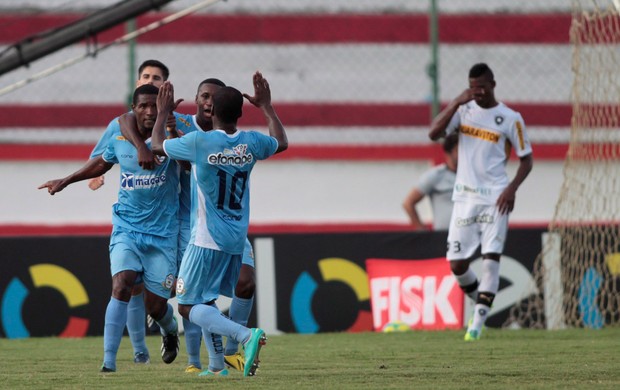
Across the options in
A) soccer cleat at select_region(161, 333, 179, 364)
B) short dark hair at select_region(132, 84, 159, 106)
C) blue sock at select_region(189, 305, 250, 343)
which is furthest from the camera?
soccer cleat at select_region(161, 333, 179, 364)

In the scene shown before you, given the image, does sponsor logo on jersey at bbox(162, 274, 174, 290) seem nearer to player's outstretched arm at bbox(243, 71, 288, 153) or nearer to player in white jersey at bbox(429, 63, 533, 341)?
player's outstretched arm at bbox(243, 71, 288, 153)

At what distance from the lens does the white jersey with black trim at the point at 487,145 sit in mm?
11016

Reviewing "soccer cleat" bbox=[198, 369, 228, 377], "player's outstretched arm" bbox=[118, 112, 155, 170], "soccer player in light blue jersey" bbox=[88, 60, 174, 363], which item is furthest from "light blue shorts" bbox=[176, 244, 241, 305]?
"soccer player in light blue jersey" bbox=[88, 60, 174, 363]

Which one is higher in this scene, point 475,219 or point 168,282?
point 475,219

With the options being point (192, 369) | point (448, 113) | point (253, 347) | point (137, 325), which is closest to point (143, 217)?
point (137, 325)

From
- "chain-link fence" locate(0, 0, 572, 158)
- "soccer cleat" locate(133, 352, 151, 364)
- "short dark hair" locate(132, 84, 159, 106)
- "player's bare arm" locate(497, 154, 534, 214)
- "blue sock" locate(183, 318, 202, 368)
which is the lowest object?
"soccer cleat" locate(133, 352, 151, 364)

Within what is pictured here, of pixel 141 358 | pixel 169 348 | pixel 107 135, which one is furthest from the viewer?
pixel 141 358

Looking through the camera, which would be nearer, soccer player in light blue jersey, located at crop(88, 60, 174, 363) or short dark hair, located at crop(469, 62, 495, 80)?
soccer player in light blue jersey, located at crop(88, 60, 174, 363)

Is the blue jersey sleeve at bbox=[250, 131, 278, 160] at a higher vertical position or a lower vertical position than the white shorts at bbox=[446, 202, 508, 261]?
higher

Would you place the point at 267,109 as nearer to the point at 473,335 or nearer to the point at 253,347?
the point at 253,347

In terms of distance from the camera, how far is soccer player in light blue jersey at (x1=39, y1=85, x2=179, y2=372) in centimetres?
811

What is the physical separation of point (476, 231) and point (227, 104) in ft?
14.2

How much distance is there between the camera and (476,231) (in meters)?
11.0

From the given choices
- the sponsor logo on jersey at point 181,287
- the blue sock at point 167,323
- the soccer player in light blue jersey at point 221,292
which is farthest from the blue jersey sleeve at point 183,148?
the blue sock at point 167,323
